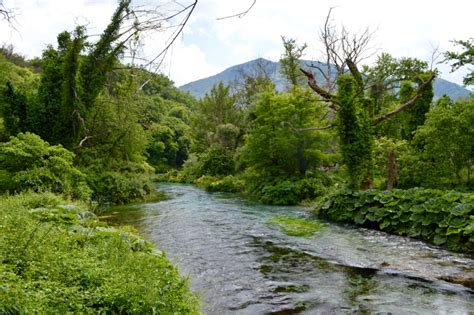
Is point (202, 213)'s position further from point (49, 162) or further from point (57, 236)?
point (57, 236)

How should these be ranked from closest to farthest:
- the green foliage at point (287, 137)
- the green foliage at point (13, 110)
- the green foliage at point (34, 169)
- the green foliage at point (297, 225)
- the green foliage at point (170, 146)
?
the green foliage at point (297, 225) < the green foliage at point (34, 169) < the green foliage at point (13, 110) < the green foliage at point (287, 137) < the green foliage at point (170, 146)

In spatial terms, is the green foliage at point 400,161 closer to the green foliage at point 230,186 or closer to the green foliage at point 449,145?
the green foliage at point 449,145

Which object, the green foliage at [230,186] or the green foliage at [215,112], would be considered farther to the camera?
the green foliage at [215,112]

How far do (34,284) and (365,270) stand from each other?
5986mm

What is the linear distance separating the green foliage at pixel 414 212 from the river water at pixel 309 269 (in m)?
0.50

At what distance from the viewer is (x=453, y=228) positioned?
31.1 feet

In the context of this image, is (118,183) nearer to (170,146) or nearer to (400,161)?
(400,161)

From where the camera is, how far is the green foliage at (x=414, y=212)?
941 cm

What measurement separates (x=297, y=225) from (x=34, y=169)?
341 inches

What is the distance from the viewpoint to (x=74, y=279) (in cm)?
409

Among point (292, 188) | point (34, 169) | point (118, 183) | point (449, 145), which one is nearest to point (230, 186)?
point (292, 188)

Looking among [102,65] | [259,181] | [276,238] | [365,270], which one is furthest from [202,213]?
[102,65]

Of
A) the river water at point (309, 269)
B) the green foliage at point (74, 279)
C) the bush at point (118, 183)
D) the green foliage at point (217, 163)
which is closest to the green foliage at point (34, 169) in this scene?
the river water at point (309, 269)

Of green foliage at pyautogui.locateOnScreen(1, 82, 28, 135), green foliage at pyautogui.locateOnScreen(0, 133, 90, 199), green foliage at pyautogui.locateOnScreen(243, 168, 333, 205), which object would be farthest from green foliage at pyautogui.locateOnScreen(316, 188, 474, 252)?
green foliage at pyautogui.locateOnScreen(1, 82, 28, 135)
